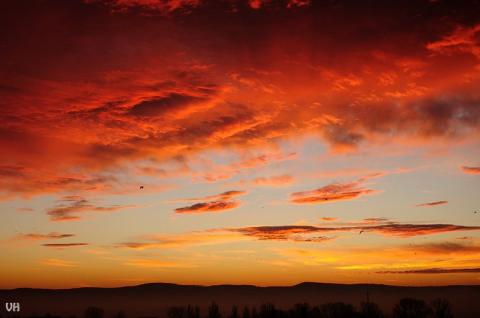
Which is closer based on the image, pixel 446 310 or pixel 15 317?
pixel 446 310

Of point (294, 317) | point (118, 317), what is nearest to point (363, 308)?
point (294, 317)

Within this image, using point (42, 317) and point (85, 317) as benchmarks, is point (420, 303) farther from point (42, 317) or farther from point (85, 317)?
point (42, 317)

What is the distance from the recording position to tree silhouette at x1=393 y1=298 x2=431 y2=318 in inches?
7163

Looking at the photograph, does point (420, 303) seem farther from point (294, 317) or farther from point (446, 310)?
point (294, 317)

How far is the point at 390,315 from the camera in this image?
176 meters

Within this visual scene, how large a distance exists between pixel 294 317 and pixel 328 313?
1263 centimetres

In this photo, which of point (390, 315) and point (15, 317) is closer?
point (390, 315)

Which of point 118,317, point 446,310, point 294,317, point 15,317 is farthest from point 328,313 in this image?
point 15,317

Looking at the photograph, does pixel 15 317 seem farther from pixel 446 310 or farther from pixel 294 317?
pixel 446 310

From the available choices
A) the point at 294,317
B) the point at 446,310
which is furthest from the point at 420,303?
the point at 294,317

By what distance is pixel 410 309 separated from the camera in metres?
188

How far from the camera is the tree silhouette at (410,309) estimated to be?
181938 mm

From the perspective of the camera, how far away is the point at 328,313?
198625 millimetres

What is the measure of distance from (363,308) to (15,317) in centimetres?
12758
